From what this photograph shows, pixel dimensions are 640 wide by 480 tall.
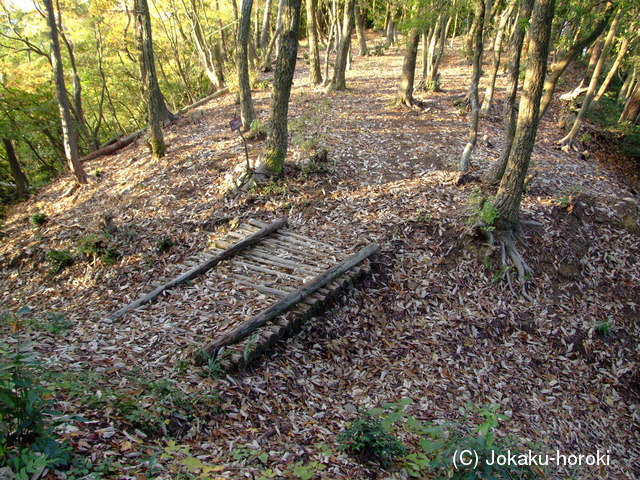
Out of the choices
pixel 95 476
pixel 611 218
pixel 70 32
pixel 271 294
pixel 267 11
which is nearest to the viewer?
pixel 95 476

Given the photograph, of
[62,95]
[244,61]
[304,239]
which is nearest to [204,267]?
[304,239]

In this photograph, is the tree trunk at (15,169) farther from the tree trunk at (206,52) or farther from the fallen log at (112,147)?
the tree trunk at (206,52)

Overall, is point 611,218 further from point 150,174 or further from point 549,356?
point 150,174

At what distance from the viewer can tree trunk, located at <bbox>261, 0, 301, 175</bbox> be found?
698 cm

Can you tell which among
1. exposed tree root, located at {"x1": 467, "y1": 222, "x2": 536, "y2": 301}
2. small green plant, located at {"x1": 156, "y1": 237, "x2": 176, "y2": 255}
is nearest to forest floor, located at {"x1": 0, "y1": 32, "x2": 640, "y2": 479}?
small green plant, located at {"x1": 156, "y1": 237, "x2": 176, "y2": 255}

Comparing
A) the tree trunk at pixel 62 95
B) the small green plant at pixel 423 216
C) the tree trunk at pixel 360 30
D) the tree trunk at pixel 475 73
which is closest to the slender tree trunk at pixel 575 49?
the tree trunk at pixel 475 73

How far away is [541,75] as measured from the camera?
545cm

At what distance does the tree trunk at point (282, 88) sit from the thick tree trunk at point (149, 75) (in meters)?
4.08

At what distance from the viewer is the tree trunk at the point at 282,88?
6.98 meters

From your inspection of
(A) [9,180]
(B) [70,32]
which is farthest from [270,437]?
(A) [9,180]

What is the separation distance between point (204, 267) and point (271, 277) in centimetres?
125

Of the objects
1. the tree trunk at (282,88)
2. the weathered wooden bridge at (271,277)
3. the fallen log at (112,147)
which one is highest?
the tree trunk at (282,88)

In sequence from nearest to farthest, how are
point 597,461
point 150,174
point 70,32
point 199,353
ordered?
point 199,353, point 597,461, point 150,174, point 70,32

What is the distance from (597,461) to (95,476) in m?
5.45
